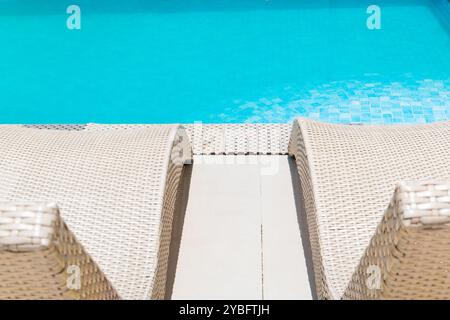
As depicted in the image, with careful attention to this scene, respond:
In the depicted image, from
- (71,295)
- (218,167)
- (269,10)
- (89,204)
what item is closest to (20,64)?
(269,10)

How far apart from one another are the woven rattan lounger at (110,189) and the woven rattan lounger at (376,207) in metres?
0.52

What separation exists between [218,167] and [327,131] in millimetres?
554

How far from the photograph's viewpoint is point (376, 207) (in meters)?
1.90

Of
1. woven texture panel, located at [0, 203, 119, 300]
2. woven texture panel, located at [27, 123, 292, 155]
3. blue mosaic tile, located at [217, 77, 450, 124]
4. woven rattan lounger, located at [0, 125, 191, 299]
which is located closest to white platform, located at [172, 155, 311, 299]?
woven texture panel, located at [27, 123, 292, 155]

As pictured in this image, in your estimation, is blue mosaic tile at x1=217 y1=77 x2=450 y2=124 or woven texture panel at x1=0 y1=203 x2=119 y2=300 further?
blue mosaic tile at x1=217 y1=77 x2=450 y2=124

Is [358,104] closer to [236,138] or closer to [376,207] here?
[236,138]

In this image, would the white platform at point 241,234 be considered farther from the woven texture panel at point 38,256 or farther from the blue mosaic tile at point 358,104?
the blue mosaic tile at point 358,104

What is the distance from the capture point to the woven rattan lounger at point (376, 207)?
0.97 meters

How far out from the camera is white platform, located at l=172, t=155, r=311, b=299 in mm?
1967

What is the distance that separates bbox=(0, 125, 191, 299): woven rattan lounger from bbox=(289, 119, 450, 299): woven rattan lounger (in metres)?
0.52

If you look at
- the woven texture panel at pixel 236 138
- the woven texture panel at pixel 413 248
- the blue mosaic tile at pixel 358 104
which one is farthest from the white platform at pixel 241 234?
the blue mosaic tile at pixel 358 104

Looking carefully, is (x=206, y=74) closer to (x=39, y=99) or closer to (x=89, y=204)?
(x=39, y=99)

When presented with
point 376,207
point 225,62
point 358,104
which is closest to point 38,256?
point 376,207

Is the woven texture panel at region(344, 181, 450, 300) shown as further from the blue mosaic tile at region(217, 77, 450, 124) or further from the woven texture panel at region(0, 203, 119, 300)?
the blue mosaic tile at region(217, 77, 450, 124)
